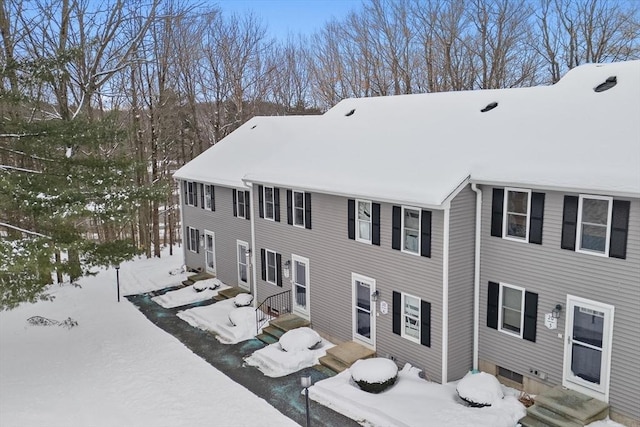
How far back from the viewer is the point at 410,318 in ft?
40.2

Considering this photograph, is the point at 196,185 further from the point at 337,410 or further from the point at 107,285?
the point at 337,410

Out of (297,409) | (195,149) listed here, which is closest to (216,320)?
(297,409)

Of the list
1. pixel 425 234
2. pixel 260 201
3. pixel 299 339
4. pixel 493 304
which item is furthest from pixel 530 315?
pixel 260 201

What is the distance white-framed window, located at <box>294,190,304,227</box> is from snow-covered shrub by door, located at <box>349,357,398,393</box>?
16.5ft

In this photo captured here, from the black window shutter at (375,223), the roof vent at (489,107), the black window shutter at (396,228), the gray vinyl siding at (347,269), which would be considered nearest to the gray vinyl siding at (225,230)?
the gray vinyl siding at (347,269)

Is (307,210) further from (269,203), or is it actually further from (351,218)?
(269,203)

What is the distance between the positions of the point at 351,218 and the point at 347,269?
4.60 feet

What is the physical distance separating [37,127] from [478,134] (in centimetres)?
1099

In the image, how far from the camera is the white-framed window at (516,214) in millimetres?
10688

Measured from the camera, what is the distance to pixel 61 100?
65.1 feet

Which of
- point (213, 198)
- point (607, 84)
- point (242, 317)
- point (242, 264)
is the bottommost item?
point (242, 317)

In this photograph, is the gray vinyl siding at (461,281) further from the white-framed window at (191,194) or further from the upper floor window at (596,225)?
the white-framed window at (191,194)

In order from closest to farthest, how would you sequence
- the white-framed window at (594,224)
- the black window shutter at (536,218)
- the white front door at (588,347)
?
the white-framed window at (594,224) → the white front door at (588,347) → the black window shutter at (536,218)

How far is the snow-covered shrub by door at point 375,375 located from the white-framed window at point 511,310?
2615 millimetres
